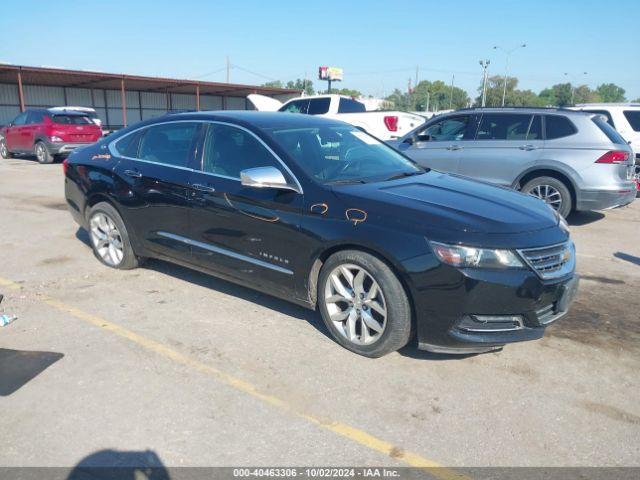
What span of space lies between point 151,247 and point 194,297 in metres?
0.73

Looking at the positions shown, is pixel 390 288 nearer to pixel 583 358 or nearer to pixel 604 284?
pixel 583 358

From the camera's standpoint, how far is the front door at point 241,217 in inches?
161

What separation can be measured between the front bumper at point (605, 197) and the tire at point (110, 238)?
250 inches

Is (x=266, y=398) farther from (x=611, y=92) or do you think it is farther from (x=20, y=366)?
(x=611, y=92)

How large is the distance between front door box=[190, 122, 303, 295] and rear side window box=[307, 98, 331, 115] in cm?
1092

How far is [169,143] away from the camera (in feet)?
16.6

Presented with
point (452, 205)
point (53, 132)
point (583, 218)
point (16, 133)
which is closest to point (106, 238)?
point (452, 205)

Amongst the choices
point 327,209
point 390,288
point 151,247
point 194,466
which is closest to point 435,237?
point 390,288

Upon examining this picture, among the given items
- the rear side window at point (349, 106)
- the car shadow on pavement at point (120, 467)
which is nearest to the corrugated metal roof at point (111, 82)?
the rear side window at point (349, 106)

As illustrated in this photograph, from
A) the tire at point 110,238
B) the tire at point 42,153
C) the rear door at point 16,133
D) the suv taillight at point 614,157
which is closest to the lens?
the tire at point 110,238

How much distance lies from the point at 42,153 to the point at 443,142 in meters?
12.8

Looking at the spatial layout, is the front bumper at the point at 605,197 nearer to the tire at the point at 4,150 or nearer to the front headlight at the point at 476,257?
the front headlight at the point at 476,257

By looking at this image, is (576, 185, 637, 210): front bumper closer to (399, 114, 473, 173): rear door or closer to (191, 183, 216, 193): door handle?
(399, 114, 473, 173): rear door

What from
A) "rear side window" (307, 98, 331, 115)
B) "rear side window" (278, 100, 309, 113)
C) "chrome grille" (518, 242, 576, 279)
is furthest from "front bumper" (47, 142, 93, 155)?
"chrome grille" (518, 242, 576, 279)
